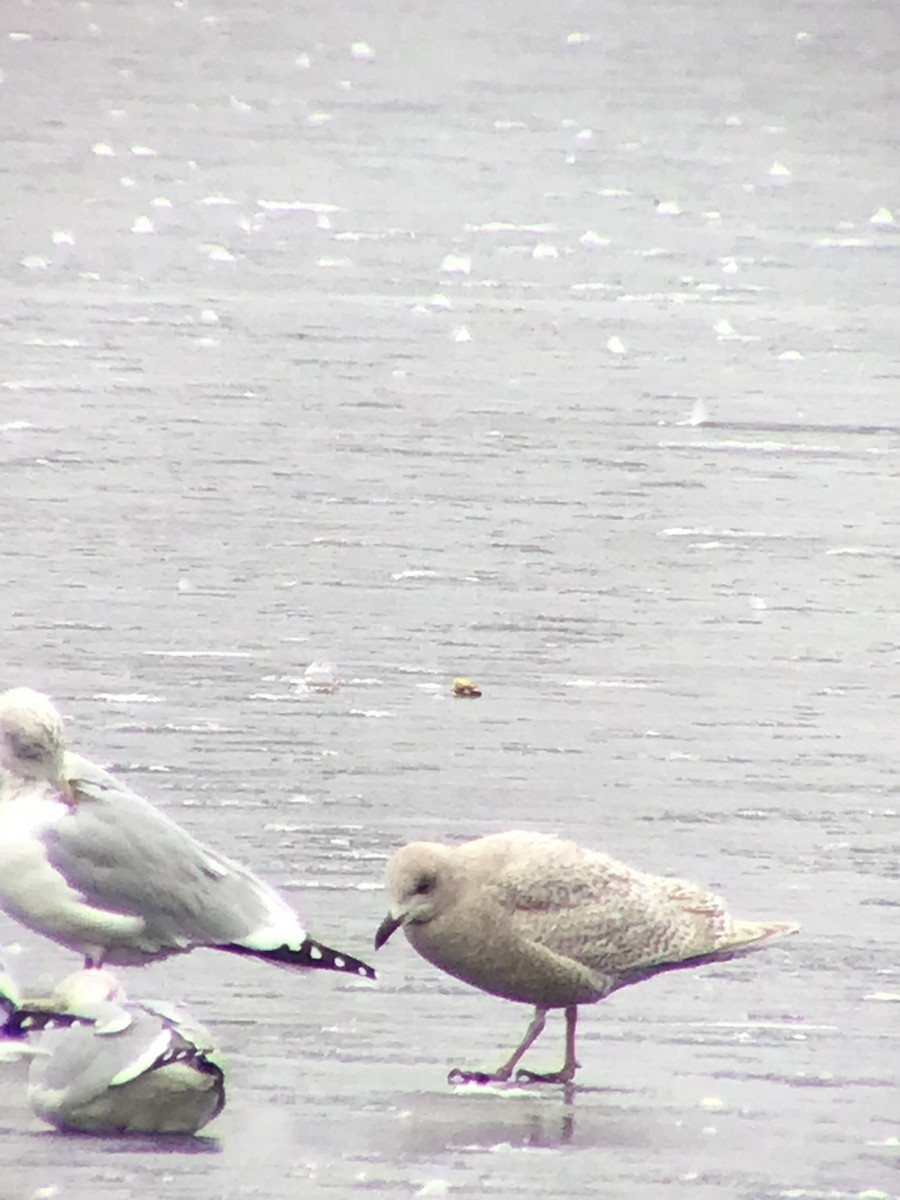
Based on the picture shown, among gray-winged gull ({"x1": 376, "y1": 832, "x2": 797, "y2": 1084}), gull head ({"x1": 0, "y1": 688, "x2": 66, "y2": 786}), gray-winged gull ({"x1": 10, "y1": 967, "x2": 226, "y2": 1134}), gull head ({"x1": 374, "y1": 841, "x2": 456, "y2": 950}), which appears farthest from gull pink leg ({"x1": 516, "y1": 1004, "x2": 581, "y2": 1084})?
gull head ({"x1": 0, "y1": 688, "x2": 66, "y2": 786})

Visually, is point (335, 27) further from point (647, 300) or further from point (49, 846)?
point (49, 846)

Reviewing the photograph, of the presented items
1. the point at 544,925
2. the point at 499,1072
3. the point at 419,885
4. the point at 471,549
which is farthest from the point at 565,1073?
the point at 471,549

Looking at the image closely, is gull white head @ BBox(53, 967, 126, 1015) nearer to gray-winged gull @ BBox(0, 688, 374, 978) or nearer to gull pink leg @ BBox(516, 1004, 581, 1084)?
gray-winged gull @ BBox(0, 688, 374, 978)

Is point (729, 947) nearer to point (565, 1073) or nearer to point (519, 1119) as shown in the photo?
point (565, 1073)

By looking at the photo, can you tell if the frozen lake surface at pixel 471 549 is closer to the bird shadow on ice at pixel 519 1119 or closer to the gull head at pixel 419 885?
the bird shadow on ice at pixel 519 1119

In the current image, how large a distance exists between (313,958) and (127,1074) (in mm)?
549

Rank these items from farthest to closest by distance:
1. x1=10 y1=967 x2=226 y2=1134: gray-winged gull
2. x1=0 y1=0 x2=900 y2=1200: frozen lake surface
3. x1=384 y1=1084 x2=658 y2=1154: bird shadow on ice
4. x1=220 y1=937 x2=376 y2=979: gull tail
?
x1=220 y1=937 x2=376 y2=979: gull tail → x1=0 y1=0 x2=900 y2=1200: frozen lake surface → x1=384 y1=1084 x2=658 y2=1154: bird shadow on ice → x1=10 y1=967 x2=226 y2=1134: gray-winged gull

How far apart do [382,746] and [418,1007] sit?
1.14 m

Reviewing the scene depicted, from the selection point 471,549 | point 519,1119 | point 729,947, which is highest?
point 729,947

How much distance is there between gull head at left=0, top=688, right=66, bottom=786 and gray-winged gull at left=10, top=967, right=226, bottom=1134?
0.53m

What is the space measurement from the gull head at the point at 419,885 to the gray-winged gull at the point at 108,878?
17cm

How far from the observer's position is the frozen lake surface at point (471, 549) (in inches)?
131

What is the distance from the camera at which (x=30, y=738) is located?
358cm

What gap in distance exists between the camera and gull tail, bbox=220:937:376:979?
3.48 metres
